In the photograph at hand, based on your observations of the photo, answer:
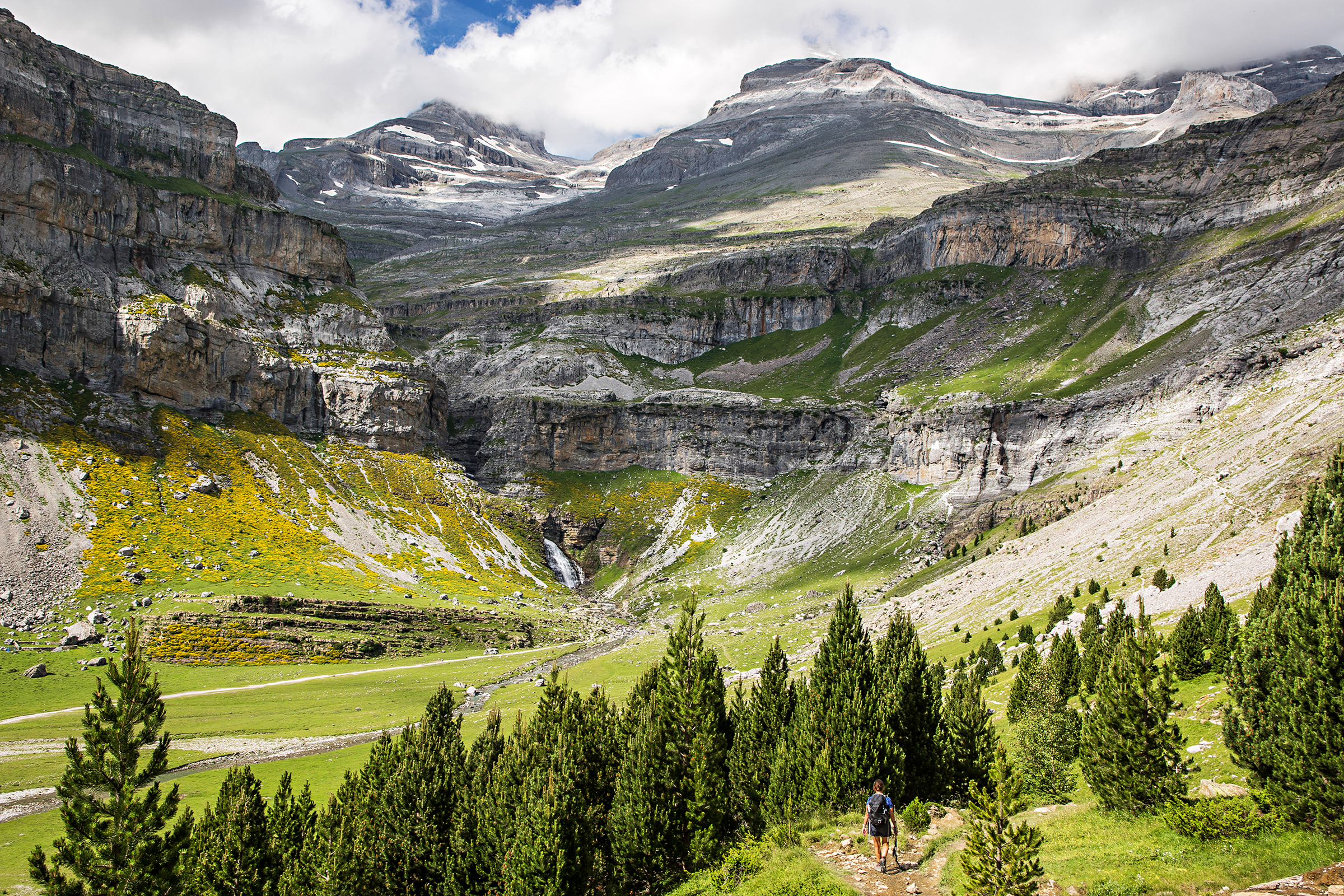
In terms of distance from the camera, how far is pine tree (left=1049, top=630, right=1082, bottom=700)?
30891 millimetres

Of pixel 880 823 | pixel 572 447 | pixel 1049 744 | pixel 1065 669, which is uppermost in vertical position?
pixel 572 447

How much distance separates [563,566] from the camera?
12825 centimetres

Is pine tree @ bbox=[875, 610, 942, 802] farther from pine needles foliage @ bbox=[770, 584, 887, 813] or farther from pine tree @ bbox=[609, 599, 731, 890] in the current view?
pine tree @ bbox=[609, 599, 731, 890]

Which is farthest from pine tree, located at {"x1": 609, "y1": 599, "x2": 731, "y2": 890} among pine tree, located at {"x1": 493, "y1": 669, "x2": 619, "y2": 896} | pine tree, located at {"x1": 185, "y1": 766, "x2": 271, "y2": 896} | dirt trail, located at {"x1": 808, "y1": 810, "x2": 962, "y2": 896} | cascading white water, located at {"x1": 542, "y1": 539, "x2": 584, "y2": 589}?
cascading white water, located at {"x1": 542, "y1": 539, "x2": 584, "y2": 589}

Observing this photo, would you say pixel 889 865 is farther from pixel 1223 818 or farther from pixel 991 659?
pixel 991 659

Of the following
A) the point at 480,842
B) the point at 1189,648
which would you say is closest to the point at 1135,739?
the point at 1189,648

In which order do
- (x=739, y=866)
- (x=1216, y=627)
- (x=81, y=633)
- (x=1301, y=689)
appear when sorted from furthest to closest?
(x=81, y=633) < (x=1216, y=627) < (x=739, y=866) < (x=1301, y=689)

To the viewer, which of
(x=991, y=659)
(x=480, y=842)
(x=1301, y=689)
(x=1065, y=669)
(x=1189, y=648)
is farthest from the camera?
(x=991, y=659)

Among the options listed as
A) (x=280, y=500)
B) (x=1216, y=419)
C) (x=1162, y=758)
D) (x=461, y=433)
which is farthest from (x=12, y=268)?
(x=1216, y=419)

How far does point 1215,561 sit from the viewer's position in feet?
165

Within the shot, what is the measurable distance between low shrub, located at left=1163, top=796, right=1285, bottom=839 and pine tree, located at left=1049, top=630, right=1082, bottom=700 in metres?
12.7

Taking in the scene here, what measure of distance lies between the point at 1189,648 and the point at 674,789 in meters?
22.4

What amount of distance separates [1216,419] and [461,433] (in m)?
130

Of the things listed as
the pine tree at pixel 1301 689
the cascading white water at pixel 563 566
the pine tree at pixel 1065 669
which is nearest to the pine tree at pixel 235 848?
the pine tree at pixel 1301 689
